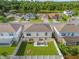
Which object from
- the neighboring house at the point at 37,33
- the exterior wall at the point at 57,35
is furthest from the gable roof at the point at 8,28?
the exterior wall at the point at 57,35

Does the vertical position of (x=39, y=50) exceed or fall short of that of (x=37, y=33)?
it falls short

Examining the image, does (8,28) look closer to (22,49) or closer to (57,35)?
(22,49)

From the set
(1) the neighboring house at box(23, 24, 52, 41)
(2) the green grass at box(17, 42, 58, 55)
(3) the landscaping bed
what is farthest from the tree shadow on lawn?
(1) the neighboring house at box(23, 24, 52, 41)

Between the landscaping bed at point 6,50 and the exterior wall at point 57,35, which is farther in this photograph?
the exterior wall at point 57,35

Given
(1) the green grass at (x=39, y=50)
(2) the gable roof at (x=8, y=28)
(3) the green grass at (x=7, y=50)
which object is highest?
(2) the gable roof at (x=8, y=28)

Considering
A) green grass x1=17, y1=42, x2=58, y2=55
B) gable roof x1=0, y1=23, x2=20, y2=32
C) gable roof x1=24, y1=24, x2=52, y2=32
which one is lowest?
green grass x1=17, y1=42, x2=58, y2=55

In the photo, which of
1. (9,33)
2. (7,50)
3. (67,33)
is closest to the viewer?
(7,50)

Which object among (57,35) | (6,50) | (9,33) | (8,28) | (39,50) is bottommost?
(39,50)

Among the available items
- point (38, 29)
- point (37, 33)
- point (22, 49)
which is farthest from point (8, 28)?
point (22, 49)

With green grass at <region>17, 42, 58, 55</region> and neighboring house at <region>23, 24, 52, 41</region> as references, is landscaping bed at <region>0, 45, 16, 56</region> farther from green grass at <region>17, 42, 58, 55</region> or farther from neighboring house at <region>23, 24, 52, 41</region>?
neighboring house at <region>23, 24, 52, 41</region>

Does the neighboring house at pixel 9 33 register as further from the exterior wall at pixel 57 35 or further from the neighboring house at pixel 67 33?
the neighboring house at pixel 67 33

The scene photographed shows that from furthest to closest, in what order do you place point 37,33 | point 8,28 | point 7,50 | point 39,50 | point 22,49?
point 37,33 → point 8,28 → point 22,49 → point 39,50 → point 7,50
